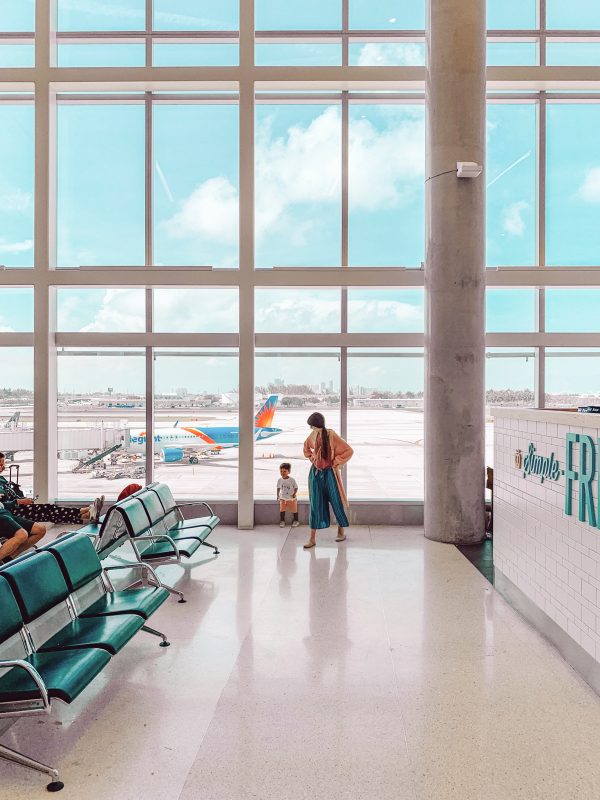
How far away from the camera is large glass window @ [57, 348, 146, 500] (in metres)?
7.36

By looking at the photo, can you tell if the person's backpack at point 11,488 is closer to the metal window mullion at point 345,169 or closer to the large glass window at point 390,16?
the metal window mullion at point 345,169

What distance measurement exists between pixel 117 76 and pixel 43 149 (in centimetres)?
143

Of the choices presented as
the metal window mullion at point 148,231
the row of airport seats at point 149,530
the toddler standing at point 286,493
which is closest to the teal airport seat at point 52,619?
the row of airport seats at point 149,530

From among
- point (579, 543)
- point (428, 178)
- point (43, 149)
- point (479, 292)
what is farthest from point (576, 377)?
point (43, 149)

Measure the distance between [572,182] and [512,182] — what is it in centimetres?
84

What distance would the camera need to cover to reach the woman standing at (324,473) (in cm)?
606

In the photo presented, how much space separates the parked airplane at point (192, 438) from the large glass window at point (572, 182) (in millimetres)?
4644

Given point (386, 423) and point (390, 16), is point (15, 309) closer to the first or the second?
point (386, 423)

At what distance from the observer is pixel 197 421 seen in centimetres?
740

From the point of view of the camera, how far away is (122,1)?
7355 millimetres

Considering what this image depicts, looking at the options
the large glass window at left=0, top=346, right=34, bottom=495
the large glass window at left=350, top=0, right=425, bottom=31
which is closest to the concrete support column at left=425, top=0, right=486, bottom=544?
the large glass window at left=350, top=0, right=425, bottom=31

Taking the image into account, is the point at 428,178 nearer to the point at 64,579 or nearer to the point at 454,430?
the point at 454,430

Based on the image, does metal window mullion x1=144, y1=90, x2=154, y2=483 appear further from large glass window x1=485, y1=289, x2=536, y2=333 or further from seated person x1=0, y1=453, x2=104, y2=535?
large glass window x1=485, y1=289, x2=536, y2=333

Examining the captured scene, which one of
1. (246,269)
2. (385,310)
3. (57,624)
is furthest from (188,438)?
(57,624)
